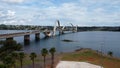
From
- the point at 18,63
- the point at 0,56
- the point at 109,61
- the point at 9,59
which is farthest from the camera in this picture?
the point at 109,61

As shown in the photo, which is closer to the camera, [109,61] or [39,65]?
[39,65]

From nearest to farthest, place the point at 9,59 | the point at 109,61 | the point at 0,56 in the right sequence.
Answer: the point at 9,59 → the point at 0,56 → the point at 109,61

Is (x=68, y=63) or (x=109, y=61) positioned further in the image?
(x=109, y=61)

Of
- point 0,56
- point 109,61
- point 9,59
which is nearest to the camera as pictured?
point 9,59

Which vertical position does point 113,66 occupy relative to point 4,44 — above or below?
below

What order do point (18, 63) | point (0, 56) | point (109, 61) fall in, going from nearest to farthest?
point (0, 56), point (18, 63), point (109, 61)

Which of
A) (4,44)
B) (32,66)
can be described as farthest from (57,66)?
(4,44)

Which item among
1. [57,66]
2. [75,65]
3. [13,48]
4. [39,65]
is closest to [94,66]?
[75,65]

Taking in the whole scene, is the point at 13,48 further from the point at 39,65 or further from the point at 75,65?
the point at 75,65

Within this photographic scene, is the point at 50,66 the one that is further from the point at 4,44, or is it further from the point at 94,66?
the point at 4,44
